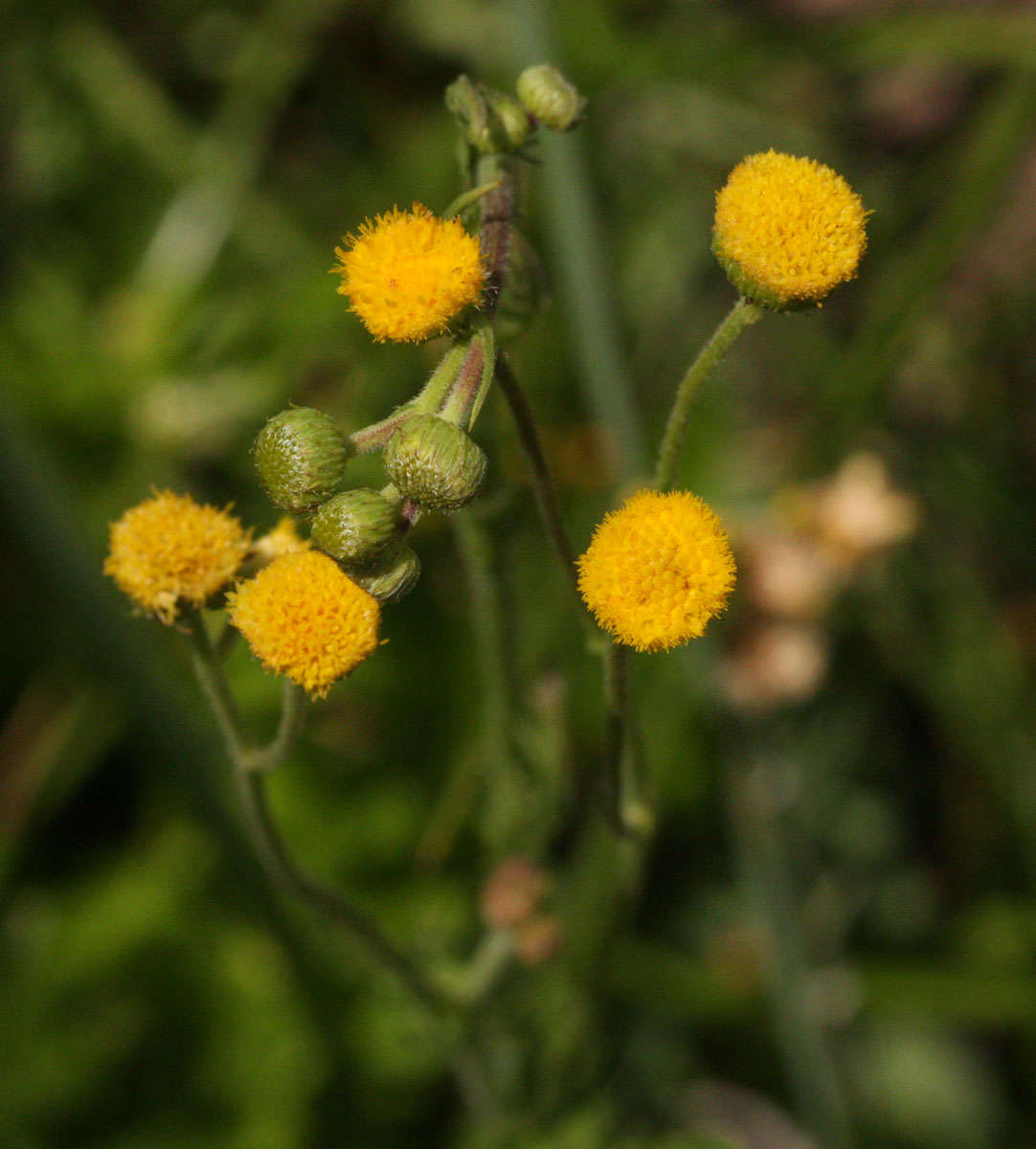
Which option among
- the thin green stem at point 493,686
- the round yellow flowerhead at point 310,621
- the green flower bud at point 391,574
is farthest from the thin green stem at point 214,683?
the thin green stem at point 493,686

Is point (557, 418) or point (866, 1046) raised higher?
point (557, 418)

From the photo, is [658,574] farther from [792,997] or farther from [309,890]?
[792,997]

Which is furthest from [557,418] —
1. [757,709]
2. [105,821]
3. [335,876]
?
[105,821]

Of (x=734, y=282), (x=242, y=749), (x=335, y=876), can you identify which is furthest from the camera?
(x=335, y=876)

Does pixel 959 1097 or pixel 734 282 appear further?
pixel 959 1097

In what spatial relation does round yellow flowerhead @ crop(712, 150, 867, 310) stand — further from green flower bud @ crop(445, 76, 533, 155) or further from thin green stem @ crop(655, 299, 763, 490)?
green flower bud @ crop(445, 76, 533, 155)

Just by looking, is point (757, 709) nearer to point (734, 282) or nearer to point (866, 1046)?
point (866, 1046)
